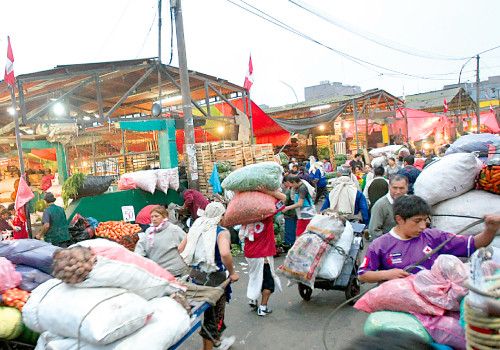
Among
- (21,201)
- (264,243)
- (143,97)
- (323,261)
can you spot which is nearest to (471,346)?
(323,261)

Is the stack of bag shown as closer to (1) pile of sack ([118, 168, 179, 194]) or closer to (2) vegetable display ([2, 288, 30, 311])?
(2) vegetable display ([2, 288, 30, 311])

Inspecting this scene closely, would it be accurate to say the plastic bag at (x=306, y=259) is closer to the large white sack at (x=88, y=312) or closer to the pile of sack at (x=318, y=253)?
the pile of sack at (x=318, y=253)

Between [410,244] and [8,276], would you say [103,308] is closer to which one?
[8,276]

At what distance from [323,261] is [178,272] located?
6.12 feet

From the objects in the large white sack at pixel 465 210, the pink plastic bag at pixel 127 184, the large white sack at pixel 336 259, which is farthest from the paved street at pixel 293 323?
the pink plastic bag at pixel 127 184

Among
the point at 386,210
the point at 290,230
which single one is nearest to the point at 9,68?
the point at 290,230

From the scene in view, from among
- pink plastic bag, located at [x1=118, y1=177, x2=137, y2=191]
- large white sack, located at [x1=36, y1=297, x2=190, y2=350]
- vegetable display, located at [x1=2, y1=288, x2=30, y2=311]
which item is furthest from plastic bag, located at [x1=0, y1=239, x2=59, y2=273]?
pink plastic bag, located at [x1=118, y1=177, x2=137, y2=191]

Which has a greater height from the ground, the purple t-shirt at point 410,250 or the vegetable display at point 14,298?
the purple t-shirt at point 410,250

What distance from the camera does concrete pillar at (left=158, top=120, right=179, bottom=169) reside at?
34.5 ft

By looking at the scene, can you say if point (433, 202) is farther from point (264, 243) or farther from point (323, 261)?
point (264, 243)

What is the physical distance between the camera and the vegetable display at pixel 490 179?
2.96 metres

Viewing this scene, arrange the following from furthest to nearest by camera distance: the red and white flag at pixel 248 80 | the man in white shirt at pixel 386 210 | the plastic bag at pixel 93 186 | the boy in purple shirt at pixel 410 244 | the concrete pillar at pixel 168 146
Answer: the red and white flag at pixel 248 80
the concrete pillar at pixel 168 146
the plastic bag at pixel 93 186
the man in white shirt at pixel 386 210
the boy in purple shirt at pixel 410 244

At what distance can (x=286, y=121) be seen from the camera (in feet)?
51.0

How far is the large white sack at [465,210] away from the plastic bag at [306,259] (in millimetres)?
1481
